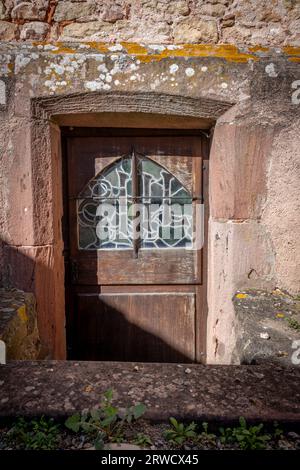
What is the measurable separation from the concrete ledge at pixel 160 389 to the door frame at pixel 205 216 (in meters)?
0.78

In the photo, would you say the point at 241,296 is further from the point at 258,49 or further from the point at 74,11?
the point at 74,11

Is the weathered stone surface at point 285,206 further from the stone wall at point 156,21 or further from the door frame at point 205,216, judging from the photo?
the stone wall at point 156,21

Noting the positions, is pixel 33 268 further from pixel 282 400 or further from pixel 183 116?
pixel 282 400

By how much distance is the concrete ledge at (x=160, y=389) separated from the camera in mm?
795

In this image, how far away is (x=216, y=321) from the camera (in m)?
1.68

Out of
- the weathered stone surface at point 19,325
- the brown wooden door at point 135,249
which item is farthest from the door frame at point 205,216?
the weathered stone surface at point 19,325

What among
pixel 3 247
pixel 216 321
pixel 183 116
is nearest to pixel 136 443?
pixel 216 321

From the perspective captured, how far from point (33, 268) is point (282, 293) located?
4.46 ft

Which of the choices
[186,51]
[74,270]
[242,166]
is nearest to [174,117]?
[186,51]

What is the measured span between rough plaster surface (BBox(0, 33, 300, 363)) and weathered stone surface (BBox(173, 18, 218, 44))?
0.05 m

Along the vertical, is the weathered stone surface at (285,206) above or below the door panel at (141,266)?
above

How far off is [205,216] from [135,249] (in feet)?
1.57

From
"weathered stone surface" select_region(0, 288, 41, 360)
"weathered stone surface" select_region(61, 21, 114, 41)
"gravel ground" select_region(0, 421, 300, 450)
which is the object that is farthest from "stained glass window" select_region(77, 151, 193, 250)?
"gravel ground" select_region(0, 421, 300, 450)

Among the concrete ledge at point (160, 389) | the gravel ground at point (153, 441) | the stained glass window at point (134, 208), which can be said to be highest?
the stained glass window at point (134, 208)
